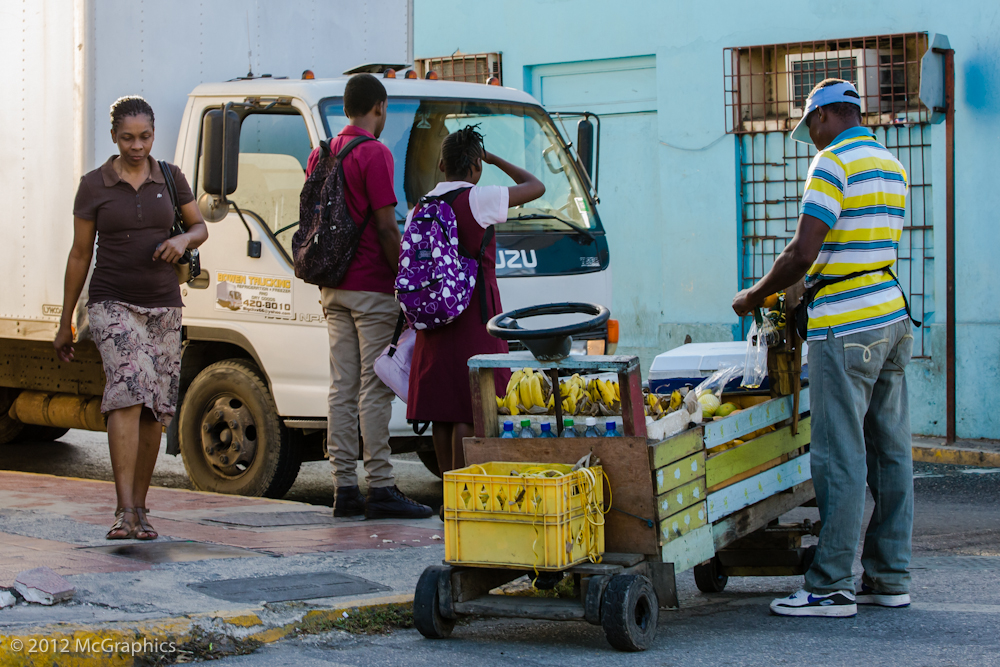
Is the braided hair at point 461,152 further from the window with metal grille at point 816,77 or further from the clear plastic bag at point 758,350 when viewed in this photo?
the window with metal grille at point 816,77

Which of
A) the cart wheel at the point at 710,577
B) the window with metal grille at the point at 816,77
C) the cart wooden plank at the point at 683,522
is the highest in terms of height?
the window with metal grille at the point at 816,77

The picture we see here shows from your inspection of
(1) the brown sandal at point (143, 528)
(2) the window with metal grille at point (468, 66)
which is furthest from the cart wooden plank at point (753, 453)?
(2) the window with metal grille at point (468, 66)

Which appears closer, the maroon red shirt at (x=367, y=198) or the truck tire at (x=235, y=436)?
the maroon red shirt at (x=367, y=198)

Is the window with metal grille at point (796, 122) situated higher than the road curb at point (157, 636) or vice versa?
the window with metal grille at point (796, 122)

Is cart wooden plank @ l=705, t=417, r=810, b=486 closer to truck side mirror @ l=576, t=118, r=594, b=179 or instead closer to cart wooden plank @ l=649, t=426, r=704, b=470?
cart wooden plank @ l=649, t=426, r=704, b=470

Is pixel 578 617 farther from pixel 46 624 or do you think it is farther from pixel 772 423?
pixel 46 624

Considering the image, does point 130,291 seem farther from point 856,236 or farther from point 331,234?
point 856,236

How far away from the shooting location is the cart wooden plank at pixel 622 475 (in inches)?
164

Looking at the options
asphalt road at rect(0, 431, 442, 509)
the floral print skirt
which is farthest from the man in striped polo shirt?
asphalt road at rect(0, 431, 442, 509)

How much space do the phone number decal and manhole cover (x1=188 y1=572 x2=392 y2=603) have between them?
2467 millimetres

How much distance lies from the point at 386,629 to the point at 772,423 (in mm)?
1712

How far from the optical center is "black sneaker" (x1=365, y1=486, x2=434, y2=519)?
6.54 m

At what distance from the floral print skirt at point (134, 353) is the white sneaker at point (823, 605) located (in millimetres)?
2964

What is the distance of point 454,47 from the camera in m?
13.3
